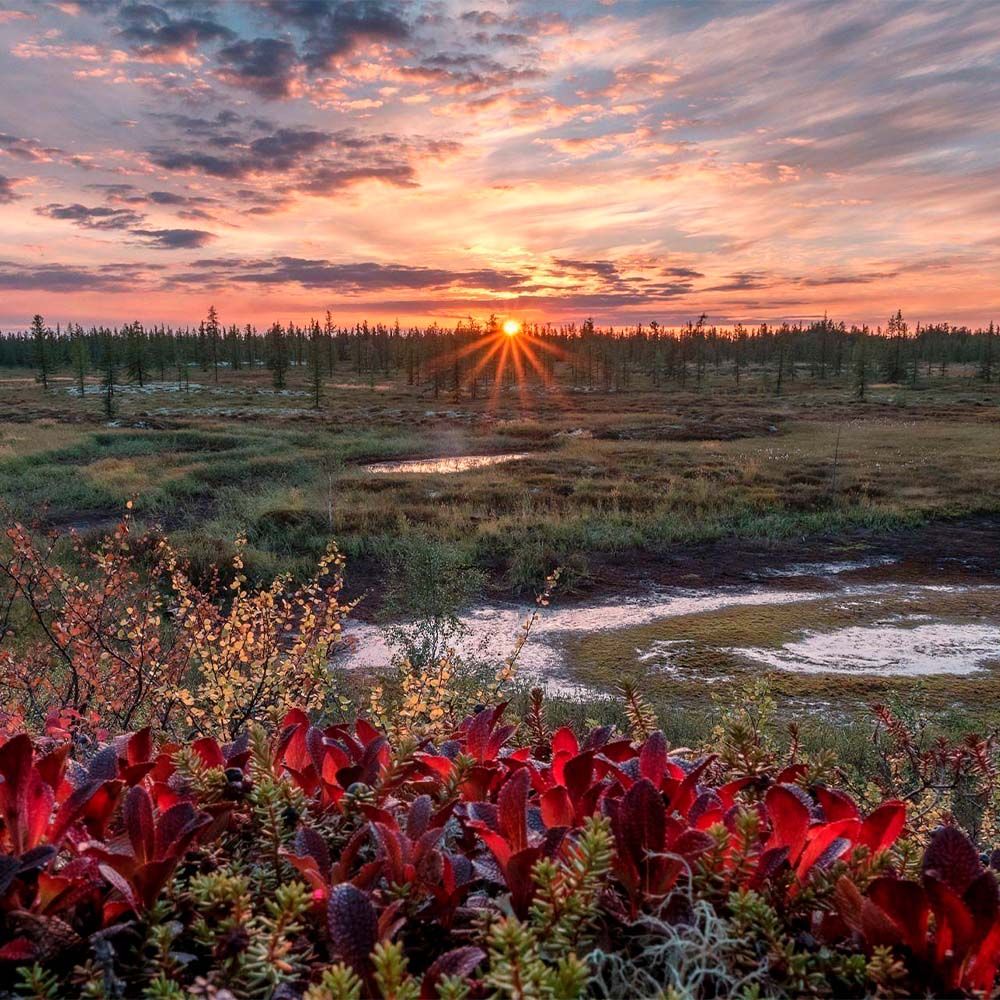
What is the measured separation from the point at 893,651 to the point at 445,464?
73.7ft

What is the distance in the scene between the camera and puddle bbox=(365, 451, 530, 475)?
30.3 m

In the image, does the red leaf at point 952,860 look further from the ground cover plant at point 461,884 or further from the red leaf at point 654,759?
the red leaf at point 654,759

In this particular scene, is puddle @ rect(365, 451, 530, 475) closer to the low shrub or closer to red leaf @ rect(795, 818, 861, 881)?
the low shrub

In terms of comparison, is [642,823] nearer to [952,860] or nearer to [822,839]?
[822,839]

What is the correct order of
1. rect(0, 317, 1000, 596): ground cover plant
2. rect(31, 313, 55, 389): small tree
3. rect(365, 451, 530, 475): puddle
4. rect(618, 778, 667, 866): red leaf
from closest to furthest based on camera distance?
rect(618, 778, 667, 866): red leaf
rect(0, 317, 1000, 596): ground cover plant
rect(365, 451, 530, 475): puddle
rect(31, 313, 55, 389): small tree

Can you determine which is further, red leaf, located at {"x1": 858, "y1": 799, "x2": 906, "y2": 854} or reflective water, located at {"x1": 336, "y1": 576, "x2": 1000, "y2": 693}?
reflective water, located at {"x1": 336, "y1": 576, "x2": 1000, "y2": 693}

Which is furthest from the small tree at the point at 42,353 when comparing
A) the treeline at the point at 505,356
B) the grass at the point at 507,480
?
the grass at the point at 507,480

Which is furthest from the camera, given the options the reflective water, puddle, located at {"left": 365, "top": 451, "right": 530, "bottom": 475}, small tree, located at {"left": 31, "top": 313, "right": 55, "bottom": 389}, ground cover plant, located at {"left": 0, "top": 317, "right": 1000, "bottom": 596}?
small tree, located at {"left": 31, "top": 313, "right": 55, "bottom": 389}

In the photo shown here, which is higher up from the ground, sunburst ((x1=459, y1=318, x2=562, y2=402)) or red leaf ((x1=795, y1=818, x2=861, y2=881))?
sunburst ((x1=459, y1=318, x2=562, y2=402))

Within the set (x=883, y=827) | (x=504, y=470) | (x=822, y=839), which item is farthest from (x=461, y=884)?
(x=504, y=470)

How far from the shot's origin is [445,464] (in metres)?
32.2

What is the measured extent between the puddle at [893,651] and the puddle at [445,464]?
60.2 feet

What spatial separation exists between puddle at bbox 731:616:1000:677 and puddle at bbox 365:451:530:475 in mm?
18358

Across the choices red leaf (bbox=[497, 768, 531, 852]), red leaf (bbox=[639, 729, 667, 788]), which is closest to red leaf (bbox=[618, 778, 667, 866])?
red leaf (bbox=[497, 768, 531, 852])
